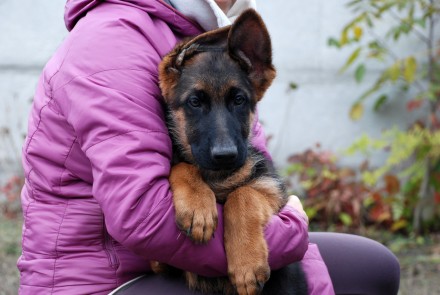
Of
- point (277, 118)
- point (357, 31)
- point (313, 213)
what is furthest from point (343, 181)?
point (357, 31)

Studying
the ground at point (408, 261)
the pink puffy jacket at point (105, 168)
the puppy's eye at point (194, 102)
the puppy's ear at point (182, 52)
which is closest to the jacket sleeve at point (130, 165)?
the pink puffy jacket at point (105, 168)

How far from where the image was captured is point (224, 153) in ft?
8.83

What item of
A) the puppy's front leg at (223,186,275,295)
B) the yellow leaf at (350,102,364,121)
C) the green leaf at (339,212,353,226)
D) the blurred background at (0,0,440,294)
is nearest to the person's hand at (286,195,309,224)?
the puppy's front leg at (223,186,275,295)

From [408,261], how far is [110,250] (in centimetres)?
388

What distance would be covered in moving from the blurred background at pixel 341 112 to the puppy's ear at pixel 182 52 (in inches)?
140

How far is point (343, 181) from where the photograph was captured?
274 inches

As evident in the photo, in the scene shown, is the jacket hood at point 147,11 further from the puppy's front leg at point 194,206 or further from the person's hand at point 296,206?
the person's hand at point 296,206

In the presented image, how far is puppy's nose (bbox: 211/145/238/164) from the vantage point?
2693mm

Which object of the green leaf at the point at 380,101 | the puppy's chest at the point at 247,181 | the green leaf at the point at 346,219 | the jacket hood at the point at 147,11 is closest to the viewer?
the jacket hood at the point at 147,11

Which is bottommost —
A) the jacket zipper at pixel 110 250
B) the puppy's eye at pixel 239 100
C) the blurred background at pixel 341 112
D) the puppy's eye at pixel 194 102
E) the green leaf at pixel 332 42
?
the blurred background at pixel 341 112

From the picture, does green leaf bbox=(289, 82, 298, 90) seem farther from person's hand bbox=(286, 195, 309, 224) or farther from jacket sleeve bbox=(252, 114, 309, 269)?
jacket sleeve bbox=(252, 114, 309, 269)

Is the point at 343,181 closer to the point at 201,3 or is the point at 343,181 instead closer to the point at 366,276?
the point at 366,276

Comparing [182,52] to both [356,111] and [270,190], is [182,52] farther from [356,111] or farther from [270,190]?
[356,111]

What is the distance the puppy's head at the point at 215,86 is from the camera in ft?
9.14
